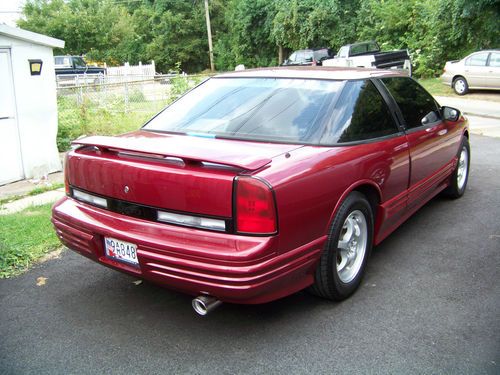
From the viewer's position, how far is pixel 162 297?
3.72 meters

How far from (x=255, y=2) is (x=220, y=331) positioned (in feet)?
129

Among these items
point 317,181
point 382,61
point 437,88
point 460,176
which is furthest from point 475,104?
point 317,181

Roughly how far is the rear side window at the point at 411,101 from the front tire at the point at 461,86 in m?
13.5

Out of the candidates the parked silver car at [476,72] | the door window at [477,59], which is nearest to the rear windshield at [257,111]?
the parked silver car at [476,72]

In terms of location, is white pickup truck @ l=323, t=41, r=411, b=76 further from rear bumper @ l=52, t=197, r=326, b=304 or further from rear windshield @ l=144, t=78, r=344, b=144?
rear bumper @ l=52, t=197, r=326, b=304

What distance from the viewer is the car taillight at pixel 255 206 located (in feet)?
9.19

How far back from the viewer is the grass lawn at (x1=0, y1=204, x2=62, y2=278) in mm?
4391

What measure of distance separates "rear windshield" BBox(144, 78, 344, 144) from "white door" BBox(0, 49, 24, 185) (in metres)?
4.10

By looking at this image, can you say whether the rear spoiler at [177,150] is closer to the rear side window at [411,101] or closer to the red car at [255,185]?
the red car at [255,185]

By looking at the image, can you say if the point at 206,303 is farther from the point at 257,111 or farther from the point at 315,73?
the point at 315,73

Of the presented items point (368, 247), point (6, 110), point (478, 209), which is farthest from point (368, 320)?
point (6, 110)

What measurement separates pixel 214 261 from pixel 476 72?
53.8ft

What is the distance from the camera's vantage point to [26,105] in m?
7.65

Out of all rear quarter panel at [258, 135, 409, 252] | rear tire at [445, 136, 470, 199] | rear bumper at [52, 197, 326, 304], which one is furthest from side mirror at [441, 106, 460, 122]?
rear bumper at [52, 197, 326, 304]
